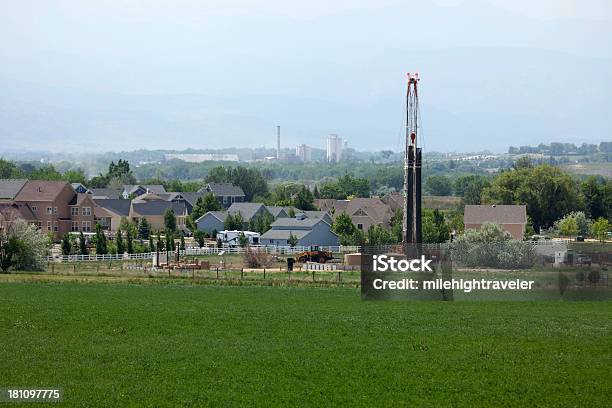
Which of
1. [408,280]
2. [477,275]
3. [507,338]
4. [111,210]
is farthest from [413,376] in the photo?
[111,210]

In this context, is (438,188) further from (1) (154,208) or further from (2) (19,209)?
(2) (19,209)

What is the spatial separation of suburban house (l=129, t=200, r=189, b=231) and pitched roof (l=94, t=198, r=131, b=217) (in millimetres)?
580

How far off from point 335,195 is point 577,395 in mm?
124196

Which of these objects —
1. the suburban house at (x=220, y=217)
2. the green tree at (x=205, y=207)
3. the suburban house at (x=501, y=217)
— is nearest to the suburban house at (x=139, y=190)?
the green tree at (x=205, y=207)

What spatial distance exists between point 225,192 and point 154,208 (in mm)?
27591

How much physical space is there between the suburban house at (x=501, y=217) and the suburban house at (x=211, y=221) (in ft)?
74.7

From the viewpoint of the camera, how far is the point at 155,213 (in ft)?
343

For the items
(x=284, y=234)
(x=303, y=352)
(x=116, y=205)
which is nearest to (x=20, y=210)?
(x=116, y=205)

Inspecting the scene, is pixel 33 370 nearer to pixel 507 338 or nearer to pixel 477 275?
pixel 507 338

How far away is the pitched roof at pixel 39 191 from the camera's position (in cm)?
8862

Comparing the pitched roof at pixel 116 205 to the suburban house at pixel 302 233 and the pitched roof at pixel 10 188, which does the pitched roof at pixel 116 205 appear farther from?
the suburban house at pixel 302 233

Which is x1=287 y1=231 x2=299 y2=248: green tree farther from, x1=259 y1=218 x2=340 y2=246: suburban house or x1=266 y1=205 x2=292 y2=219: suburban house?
x1=266 y1=205 x2=292 y2=219: suburban house

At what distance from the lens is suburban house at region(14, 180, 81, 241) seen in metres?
88.2

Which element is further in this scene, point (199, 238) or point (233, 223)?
point (233, 223)
